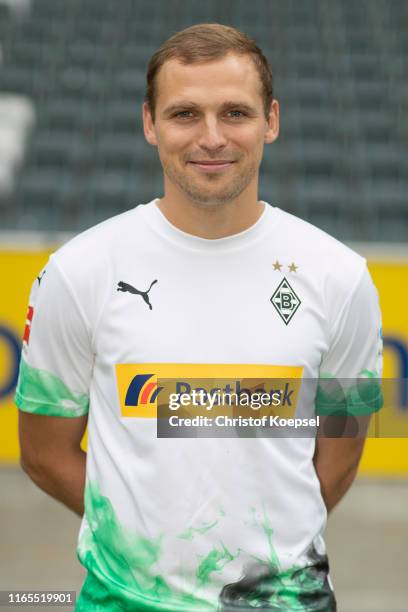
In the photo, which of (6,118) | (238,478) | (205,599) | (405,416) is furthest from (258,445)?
(6,118)

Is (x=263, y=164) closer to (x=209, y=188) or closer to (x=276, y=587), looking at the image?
(x=209, y=188)

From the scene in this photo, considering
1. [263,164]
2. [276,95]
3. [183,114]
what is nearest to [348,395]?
[183,114]

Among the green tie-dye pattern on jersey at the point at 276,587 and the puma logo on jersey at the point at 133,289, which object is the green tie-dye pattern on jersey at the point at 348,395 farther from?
the puma logo on jersey at the point at 133,289

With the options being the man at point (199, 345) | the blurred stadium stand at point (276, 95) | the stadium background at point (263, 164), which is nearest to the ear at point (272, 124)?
the man at point (199, 345)

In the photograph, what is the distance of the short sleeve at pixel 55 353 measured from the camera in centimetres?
183

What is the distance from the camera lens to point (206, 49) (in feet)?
5.78

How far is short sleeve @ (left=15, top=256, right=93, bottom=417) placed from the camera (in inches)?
72.1

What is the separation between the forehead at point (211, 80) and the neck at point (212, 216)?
8.2 inches

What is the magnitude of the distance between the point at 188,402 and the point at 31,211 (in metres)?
6.56

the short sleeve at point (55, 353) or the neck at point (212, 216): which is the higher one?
the neck at point (212, 216)

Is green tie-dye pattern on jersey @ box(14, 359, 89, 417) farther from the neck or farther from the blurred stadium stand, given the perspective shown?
the blurred stadium stand

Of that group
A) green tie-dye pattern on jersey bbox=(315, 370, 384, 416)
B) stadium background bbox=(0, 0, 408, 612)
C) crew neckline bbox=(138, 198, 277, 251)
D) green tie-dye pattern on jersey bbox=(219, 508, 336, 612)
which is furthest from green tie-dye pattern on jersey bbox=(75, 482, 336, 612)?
stadium background bbox=(0, 0, 408, 612)

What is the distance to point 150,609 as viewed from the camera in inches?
69.0

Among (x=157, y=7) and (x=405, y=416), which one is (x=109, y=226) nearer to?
(x=405, y=416)
